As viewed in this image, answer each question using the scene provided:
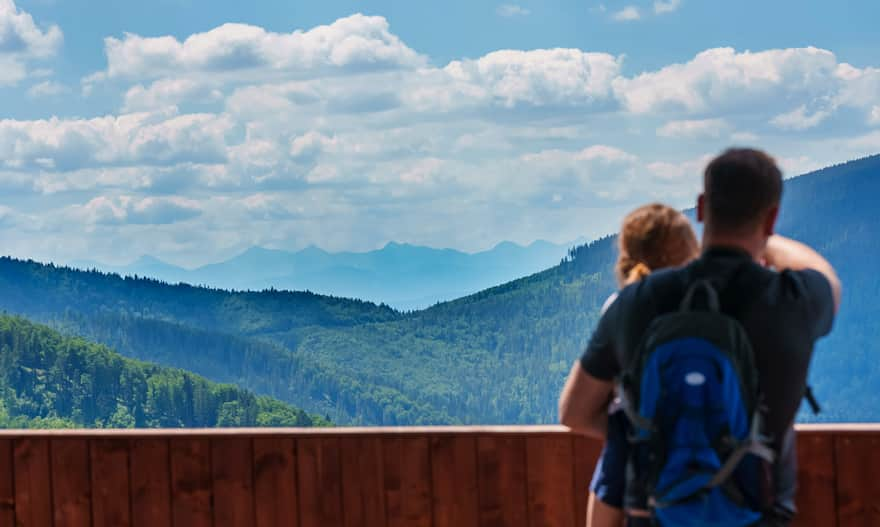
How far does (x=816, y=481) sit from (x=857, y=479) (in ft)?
0.36

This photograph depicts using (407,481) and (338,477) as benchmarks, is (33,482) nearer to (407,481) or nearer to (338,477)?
(338,477)

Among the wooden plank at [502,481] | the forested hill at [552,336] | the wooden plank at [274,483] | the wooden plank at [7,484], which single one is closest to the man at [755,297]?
the wooden plank at [502,481]

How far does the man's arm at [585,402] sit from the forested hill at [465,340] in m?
90.8

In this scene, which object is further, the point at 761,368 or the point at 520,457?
the point at 520,457

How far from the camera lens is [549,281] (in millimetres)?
116688

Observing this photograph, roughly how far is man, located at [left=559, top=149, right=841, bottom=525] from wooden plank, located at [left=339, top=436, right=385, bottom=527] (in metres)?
1.66

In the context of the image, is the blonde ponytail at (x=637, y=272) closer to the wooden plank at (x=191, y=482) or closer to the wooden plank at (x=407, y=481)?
the wooden plank at (x=407, y=481)

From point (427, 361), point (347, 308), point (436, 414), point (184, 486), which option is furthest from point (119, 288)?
point (184, 486)

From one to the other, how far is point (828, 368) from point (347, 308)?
47.3 metres

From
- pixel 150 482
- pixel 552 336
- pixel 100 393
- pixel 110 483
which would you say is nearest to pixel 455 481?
pixel 150 482

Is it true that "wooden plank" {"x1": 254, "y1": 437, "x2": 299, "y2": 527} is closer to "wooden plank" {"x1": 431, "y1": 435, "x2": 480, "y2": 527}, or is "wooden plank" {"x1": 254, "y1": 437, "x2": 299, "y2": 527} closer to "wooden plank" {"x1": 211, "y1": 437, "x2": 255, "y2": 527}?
"wooden plank" {"x1": 211, "y1": 437, "x2": 255, "y2": 527}

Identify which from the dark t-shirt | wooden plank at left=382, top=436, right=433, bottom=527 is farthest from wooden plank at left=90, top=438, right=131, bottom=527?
the dark t-shirt

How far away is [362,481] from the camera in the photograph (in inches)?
135

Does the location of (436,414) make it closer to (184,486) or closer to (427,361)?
(427,361)
